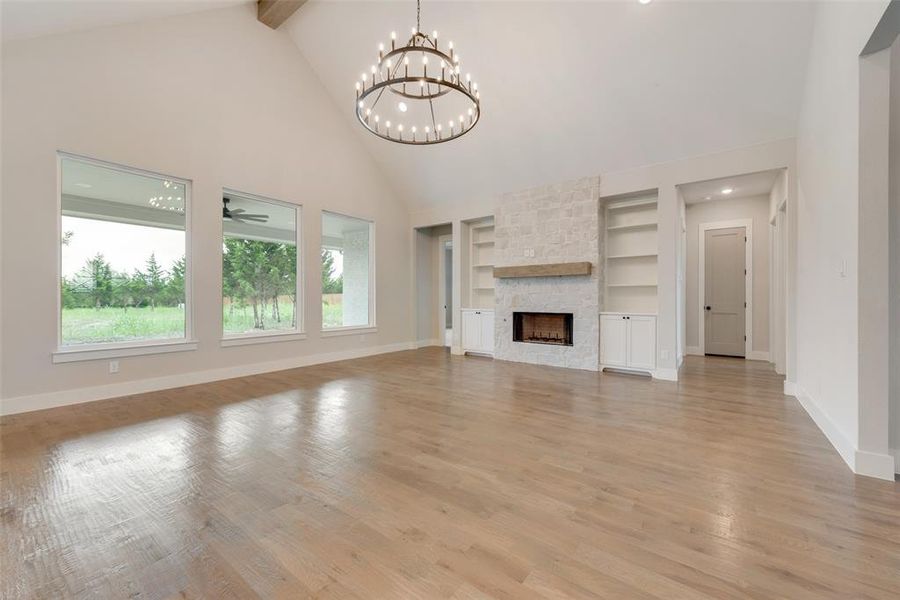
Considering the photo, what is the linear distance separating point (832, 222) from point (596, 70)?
116 inches

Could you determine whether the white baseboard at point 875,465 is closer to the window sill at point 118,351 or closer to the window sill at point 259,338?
the window sill at point 259,338

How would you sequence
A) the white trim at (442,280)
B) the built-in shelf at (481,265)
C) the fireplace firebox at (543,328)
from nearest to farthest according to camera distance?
the fireplace firebox at (543,328), the built-in shelf at (481,265), the white trim at (442,280)

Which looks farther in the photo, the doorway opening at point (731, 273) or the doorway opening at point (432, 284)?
the doorway opening at point (432, 284)

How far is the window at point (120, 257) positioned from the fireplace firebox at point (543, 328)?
4987 mm

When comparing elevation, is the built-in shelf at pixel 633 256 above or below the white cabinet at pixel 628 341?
above

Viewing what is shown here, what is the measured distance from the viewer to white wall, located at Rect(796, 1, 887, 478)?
2.46 metres

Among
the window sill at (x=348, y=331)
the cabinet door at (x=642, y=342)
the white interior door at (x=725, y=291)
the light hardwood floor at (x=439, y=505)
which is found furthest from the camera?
Result: the white interior door at (x=725, y=291)

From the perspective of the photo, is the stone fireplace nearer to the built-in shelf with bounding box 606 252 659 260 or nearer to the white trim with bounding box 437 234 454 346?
the built-in shelf with bounding box 606 252 659 260

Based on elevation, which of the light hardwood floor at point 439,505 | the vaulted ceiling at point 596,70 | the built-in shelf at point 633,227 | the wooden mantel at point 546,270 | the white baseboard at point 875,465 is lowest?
the light hardwood floor at point 439,505

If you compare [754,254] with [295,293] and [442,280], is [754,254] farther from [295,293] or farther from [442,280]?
[295,293]

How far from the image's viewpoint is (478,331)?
7.22 meters

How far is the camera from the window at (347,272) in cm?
658

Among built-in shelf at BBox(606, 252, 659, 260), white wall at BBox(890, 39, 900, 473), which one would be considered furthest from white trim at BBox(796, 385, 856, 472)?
built-in shelf at BBox(606, 252, 659, 260)

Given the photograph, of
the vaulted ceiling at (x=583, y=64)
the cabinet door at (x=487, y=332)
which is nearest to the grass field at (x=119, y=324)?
the vaulted ceiling at (x=583, y=64)
